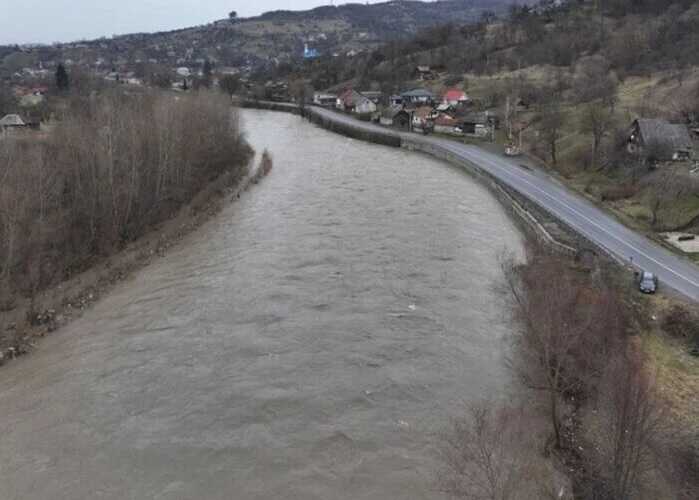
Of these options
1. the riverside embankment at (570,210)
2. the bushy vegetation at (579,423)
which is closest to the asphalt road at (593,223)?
the riverside embankment at (570,210)

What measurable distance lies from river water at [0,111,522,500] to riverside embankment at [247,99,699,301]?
10.9 feet

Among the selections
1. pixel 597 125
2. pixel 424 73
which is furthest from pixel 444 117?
pixel 424 73

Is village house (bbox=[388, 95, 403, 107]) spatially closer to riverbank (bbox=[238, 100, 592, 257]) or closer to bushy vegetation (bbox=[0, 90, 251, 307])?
riverbank (bbox=[238, 100, 592, 257])

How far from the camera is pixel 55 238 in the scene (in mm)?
22250

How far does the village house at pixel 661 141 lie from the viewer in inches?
1251

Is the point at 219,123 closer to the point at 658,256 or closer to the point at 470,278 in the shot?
the point at 470,278

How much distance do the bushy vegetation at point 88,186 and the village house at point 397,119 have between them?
101 ft

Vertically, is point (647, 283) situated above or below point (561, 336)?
below

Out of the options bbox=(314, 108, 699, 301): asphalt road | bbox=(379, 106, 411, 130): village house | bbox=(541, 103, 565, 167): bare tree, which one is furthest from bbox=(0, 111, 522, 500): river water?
bbox=(379, 106, 411, 130): village house

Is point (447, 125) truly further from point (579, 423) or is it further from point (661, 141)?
point (579, 423)

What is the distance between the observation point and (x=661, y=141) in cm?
3225

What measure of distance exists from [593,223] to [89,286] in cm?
2052

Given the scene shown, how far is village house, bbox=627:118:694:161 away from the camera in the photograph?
1251 inches

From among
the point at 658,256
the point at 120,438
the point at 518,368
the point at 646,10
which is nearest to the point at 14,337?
the point at 120,438
